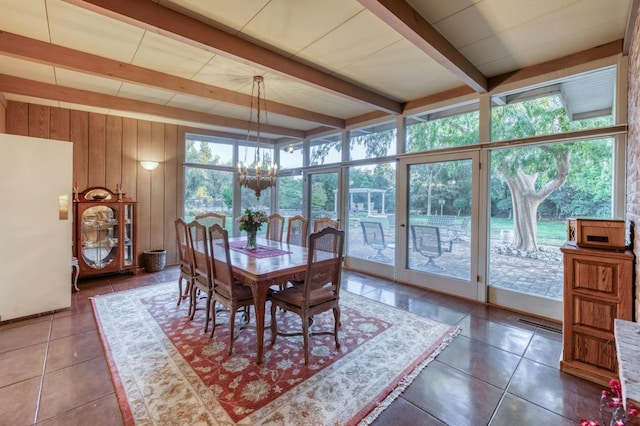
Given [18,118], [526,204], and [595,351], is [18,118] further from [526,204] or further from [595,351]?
[595,351]

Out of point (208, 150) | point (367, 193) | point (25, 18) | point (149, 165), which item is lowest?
point (367, 193)

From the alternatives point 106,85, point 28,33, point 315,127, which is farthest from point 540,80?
point 106,85

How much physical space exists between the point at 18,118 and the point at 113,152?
3.91 ft

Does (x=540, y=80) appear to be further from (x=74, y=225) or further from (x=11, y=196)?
(x=74, y=225)

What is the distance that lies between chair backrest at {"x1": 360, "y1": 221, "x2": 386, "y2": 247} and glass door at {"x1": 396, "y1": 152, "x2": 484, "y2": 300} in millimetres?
405

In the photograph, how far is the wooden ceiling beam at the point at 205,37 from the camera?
79.0 inches

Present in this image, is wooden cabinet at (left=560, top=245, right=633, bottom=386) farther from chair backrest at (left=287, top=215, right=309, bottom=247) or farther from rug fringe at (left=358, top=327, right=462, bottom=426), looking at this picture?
chair backrest at (left=287, top=215, right=309, bottom=247)

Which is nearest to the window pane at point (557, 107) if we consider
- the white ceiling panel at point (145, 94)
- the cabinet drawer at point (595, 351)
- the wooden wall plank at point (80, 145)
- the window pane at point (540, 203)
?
the window pane at point (540, 203)

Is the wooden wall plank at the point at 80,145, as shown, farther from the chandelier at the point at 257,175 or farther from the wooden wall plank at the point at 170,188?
the chandelier at the point at 257,175

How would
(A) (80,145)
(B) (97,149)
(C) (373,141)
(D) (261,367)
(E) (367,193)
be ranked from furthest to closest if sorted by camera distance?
(E) (367,193) < (C) (373,141) < (B) (97,149) < (A) (80,145) < (D) (261,367)

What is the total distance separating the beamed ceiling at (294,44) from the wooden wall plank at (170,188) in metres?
1.41

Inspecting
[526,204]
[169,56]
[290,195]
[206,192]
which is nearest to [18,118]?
[206,192]

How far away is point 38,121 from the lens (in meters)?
4.35

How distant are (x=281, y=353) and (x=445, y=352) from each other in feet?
4.71
